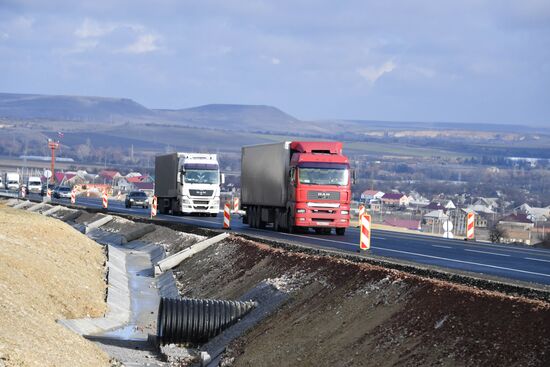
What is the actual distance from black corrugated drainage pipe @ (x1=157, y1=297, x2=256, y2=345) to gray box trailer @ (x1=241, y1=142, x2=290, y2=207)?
23313 millimetres

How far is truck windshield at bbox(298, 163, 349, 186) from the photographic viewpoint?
4564 cm

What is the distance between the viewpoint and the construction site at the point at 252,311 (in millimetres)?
16594

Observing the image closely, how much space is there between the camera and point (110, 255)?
42.6 m

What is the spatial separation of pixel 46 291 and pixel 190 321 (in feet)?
15.4

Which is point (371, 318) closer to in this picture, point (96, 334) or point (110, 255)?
point (96, 334)

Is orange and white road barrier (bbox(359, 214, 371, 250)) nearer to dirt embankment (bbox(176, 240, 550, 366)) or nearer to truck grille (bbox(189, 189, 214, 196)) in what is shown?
dirt embankment (bbox(176, 240, 550, 366))

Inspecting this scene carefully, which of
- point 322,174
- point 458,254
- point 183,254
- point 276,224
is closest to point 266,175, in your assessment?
point 276,224

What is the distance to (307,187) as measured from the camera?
45438 mm

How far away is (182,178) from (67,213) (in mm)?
8032

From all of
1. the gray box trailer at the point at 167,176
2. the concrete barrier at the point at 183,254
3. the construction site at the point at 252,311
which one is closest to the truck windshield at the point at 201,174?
the gray box trailer at the point at 167,176

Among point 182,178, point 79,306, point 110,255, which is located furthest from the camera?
point 182,178

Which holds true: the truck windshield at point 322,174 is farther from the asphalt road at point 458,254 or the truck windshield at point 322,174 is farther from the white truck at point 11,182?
the white truck at point 11,182

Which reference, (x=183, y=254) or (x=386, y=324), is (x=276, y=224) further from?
(x=386, y=324)

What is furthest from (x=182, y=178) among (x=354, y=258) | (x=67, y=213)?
(x=354, y=258)
